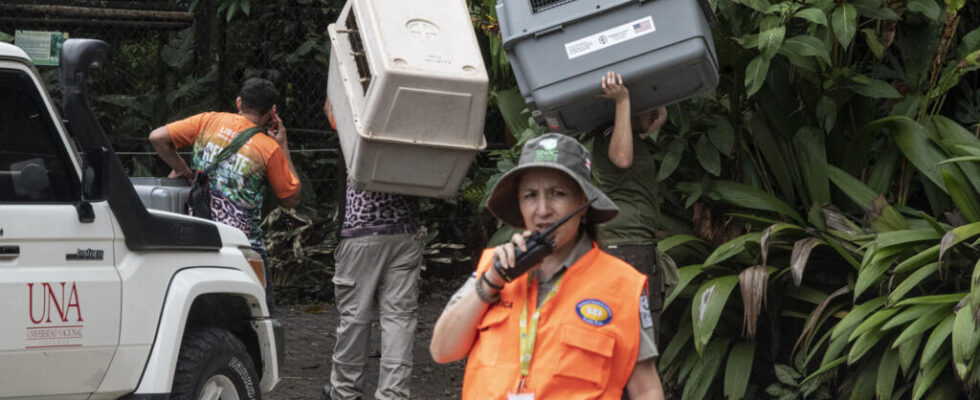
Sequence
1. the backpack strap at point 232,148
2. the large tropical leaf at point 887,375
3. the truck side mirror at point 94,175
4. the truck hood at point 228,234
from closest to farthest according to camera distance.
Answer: the truck side mirror at point 94,175, the truck hood at point 228,234, the large tropical leaf at point 887,375, the backpack strap at point 232,148

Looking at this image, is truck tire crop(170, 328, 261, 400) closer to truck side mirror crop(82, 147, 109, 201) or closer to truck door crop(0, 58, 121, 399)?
truck door crop(0, 58, 121, 399)

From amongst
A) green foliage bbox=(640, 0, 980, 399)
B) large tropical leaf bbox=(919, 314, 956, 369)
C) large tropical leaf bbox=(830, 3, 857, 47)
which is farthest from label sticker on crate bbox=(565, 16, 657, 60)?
large tropical leaf bbox=(919, 314, 956, 369)

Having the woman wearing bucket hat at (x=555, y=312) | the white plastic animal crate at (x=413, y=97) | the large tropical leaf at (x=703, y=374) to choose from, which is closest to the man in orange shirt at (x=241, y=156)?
the white plastic animal crate at (x=413, y=97)

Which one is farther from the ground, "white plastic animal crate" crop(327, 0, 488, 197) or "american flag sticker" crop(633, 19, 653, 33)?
"american flag sticker" crop(633, 19, 653, 33)

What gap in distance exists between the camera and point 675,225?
7.63m

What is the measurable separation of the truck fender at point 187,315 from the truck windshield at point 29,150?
633 millimetres

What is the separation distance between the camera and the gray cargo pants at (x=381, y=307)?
7.20 meters

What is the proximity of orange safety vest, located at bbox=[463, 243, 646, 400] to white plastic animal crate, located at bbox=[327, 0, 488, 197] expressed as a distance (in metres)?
3.29

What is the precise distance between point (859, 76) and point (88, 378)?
4.21 meters

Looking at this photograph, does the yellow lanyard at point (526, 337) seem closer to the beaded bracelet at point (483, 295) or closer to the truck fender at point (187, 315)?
the beaded bracelet at point (483, 295)

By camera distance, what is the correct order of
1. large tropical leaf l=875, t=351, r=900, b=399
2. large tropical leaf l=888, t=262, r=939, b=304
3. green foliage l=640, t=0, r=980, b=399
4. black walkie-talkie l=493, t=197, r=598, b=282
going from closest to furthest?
black walkie-talkie l=493, t=197, r=598, b=282 < large tropical leaf l=888, t=262, r=939, b=304 < large tropical leaf l=875, t=351, r=900, b=399 < green foliage l=640, t=0, r=980, b=399

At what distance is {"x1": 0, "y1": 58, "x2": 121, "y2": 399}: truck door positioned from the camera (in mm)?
4875

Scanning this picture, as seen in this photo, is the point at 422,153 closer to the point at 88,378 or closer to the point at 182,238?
the point at 182,238

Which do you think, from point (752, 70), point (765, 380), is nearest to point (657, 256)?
point (752, 70)
